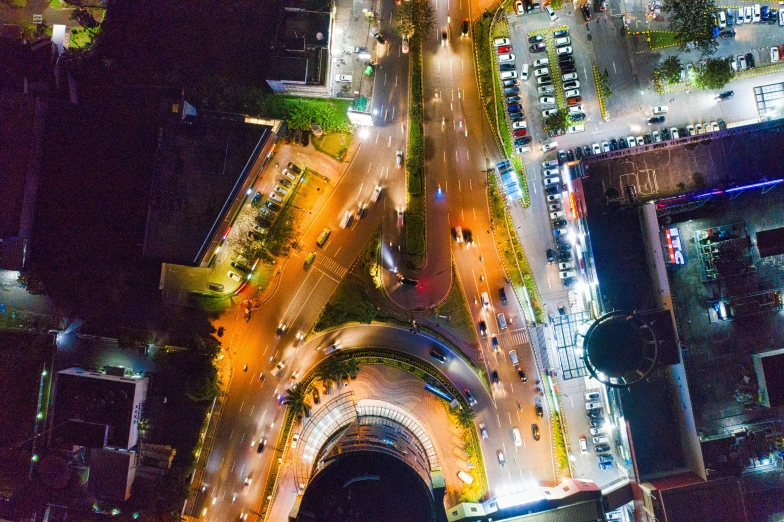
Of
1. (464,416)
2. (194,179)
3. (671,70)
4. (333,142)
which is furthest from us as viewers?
(333,142)

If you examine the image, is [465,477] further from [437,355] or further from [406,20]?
[406,20]

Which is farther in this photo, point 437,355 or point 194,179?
point 437,355

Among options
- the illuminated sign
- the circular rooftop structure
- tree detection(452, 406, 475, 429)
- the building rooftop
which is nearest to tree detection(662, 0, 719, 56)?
the illuminated sign

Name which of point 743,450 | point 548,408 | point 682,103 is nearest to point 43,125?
point 548,408

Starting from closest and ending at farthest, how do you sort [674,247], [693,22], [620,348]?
[620,348] → [674,247] → [693,22]

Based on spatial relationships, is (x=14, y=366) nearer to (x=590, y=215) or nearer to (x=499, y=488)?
(x=499, y=488)

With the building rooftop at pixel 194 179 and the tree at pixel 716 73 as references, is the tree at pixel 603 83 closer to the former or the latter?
the tree at pixel 716 73

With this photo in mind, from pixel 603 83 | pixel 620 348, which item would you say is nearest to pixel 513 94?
pixel 603 83

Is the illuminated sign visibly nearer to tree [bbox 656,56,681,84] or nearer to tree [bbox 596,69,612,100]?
tree [bbox 596,69,612,100]
